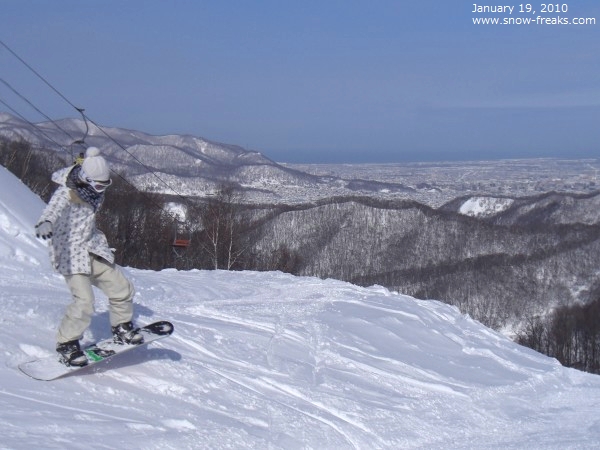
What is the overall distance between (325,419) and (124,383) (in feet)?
5.18

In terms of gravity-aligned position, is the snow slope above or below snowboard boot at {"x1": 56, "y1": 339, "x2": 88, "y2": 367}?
below

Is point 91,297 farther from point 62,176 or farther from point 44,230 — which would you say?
point 62,176

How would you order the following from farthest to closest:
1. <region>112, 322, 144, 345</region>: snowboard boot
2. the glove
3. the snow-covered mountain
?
the snow-covered mountain, <region>112, 322, 144, 345</region>: snowboard boot, the glove

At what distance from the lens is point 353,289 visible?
1154 centimetres

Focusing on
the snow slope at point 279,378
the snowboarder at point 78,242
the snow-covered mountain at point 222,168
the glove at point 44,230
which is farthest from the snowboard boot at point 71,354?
the snow-covered mountain at point 222,168

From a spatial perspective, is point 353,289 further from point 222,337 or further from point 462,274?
point 462,274

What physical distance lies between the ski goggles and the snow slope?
1.38 meters

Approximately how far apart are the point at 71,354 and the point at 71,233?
88cm

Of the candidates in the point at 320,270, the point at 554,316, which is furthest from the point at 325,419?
the point at 554,316

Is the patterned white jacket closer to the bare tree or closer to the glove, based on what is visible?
the glove

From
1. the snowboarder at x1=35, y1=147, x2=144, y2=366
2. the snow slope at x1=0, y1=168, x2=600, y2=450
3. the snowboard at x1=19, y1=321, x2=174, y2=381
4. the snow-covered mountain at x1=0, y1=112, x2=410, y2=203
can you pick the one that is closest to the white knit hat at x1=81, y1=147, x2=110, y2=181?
the snowboarder at x1=35, y1=147, x2=144, y2=366

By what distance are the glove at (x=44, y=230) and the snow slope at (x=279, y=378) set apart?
1.05 meters

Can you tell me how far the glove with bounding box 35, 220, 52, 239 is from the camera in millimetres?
5227

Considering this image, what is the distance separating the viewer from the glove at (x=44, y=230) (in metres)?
5.23
